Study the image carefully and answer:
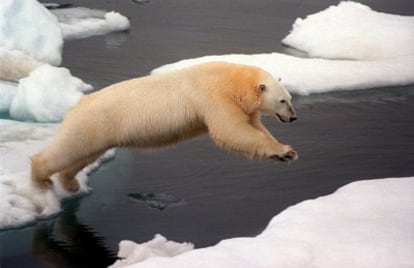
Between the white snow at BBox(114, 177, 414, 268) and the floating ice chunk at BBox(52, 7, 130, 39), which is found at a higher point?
the white snow at BBox(114, 177, 414, 268)

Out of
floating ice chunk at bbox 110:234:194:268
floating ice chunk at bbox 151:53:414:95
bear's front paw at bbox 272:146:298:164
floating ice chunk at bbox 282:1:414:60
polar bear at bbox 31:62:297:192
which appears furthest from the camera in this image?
floating ice chunk at bbox 282:1:414:60

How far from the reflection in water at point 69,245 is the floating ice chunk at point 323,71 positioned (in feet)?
9.79

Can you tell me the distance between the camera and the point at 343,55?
7.45 meters

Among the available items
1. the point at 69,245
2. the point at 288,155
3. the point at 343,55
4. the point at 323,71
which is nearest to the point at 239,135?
the point at 288,155

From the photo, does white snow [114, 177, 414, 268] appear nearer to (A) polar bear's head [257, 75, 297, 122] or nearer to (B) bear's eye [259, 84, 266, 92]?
(A) polar bear's head [257, 75, 297, 122]

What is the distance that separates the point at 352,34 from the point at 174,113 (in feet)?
14.9

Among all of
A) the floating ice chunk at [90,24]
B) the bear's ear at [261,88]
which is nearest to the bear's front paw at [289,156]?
the bear's ear at [261,88]

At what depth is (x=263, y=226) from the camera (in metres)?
3.66

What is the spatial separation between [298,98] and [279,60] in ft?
2.70

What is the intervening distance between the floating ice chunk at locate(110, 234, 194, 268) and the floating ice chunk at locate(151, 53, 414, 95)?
10.5 ft

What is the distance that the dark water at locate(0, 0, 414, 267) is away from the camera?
3537 millimetres

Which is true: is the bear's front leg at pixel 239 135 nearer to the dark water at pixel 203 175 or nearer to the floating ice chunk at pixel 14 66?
the dark water at pixel 203 175

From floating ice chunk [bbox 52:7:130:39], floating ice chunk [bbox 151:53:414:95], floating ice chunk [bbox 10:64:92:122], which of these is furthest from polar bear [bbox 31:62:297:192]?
floating ice chunk [bbox 52:7:130:39]

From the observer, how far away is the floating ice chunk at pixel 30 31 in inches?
255
